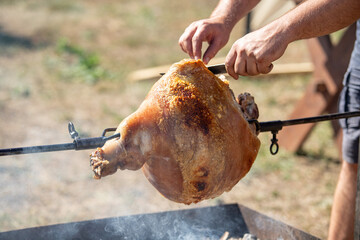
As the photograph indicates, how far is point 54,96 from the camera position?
20.2ft

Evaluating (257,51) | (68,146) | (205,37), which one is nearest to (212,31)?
(205,37)

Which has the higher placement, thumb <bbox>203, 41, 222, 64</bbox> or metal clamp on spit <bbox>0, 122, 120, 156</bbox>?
thumb <bbox>203, 41, 222, 64</bbox>

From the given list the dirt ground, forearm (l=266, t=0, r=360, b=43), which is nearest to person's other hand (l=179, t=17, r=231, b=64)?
forearm (l=266, t=0, r=360, b=43)

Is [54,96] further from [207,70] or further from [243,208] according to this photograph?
[207,70]

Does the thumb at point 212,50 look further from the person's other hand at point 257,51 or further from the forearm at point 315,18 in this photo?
the forearm at point 315,18

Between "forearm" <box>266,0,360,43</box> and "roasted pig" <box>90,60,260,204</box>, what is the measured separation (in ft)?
1.45

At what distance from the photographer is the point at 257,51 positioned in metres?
2.06

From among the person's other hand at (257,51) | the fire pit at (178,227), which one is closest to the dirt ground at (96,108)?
the fire pit at (178,227)

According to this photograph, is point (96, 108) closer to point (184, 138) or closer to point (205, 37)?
point (205, 37)

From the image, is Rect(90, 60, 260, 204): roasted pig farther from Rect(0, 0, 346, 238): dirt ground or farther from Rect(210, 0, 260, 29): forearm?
Rect(0, 0, 346, 238): dirt ground

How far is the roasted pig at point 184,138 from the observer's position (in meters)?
1.92

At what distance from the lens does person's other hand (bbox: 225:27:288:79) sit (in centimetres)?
206

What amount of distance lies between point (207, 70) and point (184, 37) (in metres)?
0.45

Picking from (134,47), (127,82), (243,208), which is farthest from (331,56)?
(134,47)
